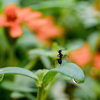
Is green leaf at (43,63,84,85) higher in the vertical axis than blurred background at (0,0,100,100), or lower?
lower

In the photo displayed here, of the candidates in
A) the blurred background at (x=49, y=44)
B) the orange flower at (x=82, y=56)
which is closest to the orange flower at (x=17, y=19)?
the blurred background at (x=49, y=44)

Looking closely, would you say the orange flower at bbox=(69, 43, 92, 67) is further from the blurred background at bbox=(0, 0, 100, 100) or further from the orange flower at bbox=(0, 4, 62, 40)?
the orange flower at bbox=(0, 4, 62, 40)

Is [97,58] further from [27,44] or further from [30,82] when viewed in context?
[30,82]

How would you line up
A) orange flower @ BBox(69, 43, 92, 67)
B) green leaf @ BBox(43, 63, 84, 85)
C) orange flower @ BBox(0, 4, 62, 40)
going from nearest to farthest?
green leaf @ BBox(43, 63, 84, 85)
orange flower @ BBox(0, 4, 62, 40)
orange flower @ BBox(69, 43, 92, 67)

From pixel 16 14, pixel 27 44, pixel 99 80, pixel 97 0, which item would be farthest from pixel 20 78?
pixel 97 0

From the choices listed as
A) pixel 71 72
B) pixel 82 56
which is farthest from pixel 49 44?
pixel 71 72

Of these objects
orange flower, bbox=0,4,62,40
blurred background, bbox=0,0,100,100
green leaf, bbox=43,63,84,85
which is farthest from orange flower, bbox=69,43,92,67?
green leaf, bbox=43,63,84,85

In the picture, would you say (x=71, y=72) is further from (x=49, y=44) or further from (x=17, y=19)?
(x=49, y=44)
